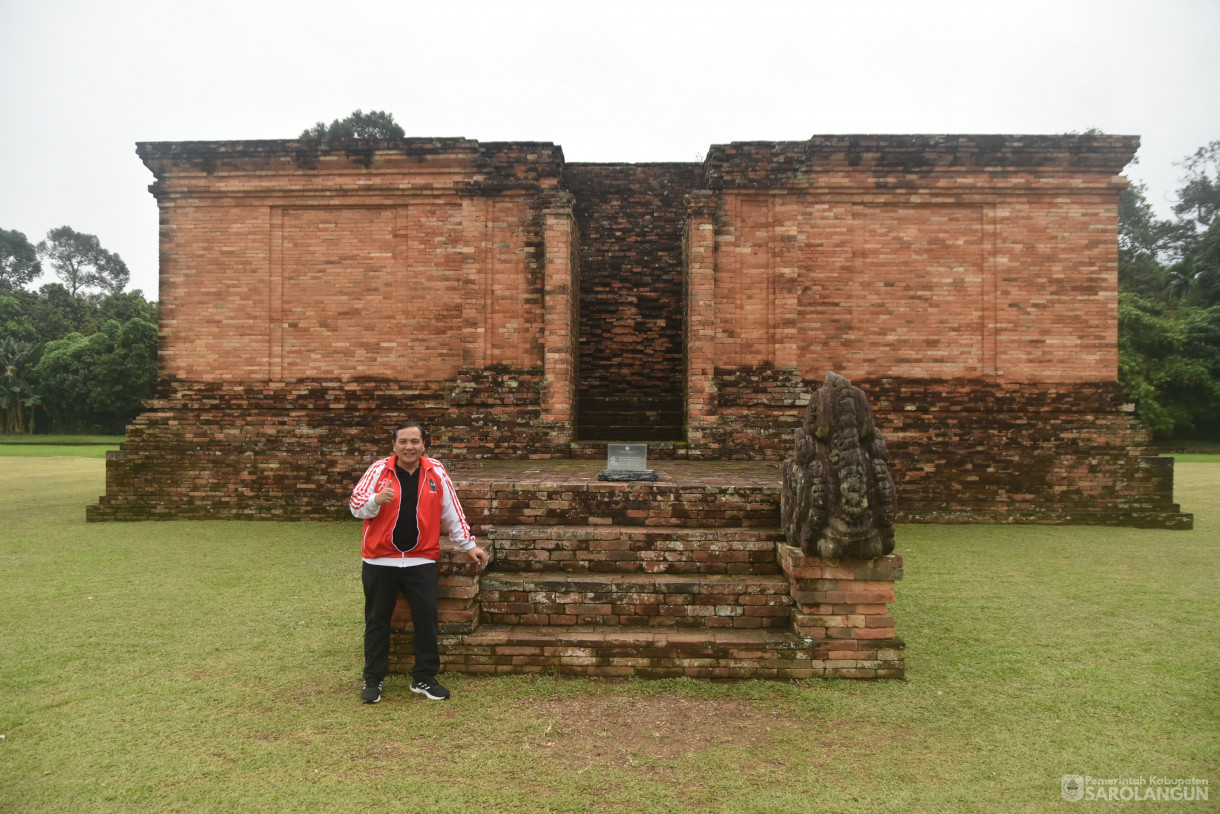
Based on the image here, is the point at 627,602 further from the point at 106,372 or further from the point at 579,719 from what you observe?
the point at 106,372

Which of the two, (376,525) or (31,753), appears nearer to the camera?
(31,753)

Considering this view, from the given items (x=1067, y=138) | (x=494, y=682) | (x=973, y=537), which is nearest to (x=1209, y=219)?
(x=1067, y=138)

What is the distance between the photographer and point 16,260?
4716cm

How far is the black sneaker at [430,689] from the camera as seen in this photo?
142 inches

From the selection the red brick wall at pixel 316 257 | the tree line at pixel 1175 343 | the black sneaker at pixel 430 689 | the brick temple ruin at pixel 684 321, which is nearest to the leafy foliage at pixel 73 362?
the red brick wall at pixel 316 257

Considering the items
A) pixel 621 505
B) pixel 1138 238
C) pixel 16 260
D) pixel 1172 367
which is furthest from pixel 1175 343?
pixel 16 260

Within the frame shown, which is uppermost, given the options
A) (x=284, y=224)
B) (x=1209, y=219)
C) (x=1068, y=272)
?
(x=1209, y=219)

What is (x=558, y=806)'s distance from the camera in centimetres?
270

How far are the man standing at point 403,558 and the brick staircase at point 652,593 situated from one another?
295 millimetres

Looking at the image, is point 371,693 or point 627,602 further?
point 627,602

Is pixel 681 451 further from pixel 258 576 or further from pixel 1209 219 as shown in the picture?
pixel 1209 219

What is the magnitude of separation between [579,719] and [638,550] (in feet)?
4.54

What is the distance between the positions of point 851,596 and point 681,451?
4.89m

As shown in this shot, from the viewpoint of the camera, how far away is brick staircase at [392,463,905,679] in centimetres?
392
